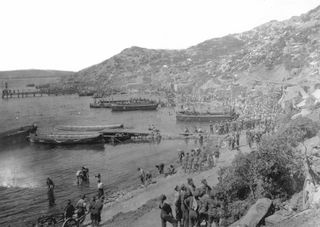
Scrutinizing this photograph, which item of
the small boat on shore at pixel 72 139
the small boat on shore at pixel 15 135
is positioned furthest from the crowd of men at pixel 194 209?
→ the small boat on shore at pixel 15 135

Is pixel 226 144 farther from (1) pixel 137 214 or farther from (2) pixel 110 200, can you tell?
(1) pixel 137 214

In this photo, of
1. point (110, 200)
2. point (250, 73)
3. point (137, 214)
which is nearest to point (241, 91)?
point (250, 73)

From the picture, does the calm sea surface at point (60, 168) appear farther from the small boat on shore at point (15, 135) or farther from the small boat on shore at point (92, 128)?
the small boat on shore at point (92, 128)

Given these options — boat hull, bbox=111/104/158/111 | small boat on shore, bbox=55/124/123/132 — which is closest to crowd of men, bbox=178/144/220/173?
small boat on shore, bbox=55/124/123/132

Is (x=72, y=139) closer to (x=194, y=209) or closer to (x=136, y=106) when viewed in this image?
(x=194, y=209)

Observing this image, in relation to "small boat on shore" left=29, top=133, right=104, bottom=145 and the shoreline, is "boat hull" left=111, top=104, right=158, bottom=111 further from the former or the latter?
the shoreline
